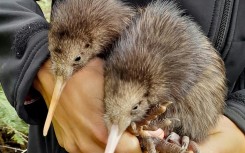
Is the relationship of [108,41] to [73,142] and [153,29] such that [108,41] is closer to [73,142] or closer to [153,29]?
[153,29]

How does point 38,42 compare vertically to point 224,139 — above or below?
above

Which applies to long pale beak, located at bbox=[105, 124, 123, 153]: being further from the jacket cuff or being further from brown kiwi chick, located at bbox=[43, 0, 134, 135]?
the jacket cuff

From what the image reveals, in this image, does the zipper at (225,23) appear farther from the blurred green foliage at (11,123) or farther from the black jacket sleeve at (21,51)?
the blurred green foliage at (11,123)

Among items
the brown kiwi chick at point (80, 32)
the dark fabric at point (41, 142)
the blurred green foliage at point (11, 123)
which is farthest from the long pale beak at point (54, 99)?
the blurred green foliage at point (11, 123)

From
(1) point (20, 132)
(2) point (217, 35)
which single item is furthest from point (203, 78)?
(1) point (20, 132)

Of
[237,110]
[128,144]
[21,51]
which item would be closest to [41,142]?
[21,51]

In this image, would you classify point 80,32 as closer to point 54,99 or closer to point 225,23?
point 54,99
